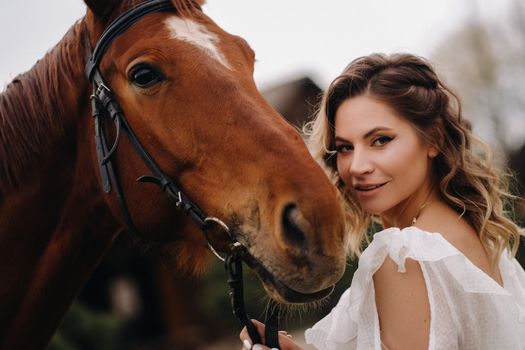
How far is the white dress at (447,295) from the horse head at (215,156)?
0.21 meters

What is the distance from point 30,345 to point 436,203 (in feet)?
6.15

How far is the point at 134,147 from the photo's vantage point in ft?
7.49

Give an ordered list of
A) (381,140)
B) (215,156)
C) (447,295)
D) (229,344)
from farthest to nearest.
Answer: (229,344), (381,140), (215,156), (447,295)

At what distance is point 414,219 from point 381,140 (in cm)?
36

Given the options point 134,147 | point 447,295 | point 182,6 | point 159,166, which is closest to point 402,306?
point 447,295

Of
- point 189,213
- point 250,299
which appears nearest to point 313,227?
point 189,213

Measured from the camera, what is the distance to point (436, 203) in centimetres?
237

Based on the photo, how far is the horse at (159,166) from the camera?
6.13ft

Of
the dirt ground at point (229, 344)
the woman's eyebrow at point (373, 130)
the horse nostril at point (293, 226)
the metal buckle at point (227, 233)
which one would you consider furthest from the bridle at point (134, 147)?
the dirt ground at point (229, 344)

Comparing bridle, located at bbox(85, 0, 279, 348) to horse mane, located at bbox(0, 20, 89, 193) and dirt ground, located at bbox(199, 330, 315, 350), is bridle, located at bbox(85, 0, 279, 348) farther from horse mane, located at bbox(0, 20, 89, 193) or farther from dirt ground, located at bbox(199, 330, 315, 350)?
A: dirt ground, located at bbox(199, 330, 315, 350)

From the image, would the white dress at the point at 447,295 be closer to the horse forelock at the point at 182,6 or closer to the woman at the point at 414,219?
the woman at the point at 414,219

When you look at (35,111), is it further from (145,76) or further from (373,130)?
(373,130)

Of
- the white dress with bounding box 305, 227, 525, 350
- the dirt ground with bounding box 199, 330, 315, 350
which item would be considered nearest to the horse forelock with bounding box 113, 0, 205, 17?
the white dress with bounding box 305, 227, 525, 350

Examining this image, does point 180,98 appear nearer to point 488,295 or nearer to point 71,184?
point 71,184
